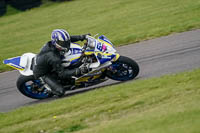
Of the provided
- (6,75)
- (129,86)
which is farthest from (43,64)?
(6,75)

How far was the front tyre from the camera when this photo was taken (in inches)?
321

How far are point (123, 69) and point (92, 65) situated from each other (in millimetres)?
752

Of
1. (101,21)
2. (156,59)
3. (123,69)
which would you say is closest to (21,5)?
(101,21)

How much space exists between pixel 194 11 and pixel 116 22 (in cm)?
364

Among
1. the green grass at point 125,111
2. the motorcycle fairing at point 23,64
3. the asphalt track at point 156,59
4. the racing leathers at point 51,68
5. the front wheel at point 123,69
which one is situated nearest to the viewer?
the green grass at point 125,111

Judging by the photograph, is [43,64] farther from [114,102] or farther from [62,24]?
[62,24]

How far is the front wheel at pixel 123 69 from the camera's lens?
7.79 m

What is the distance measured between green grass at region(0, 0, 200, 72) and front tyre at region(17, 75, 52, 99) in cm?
402

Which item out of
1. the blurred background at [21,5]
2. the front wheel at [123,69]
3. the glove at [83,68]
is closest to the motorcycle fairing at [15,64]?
the glove at [83,68]

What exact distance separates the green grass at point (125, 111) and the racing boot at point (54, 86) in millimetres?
424

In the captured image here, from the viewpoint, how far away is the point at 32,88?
8438mm

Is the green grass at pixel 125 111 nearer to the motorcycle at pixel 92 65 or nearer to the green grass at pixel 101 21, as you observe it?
the motorcycle at pixel 92 65

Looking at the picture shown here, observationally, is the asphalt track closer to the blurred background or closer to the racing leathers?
the racing leathers

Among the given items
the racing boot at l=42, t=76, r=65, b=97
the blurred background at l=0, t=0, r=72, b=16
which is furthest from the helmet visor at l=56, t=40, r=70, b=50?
the blurred background at l=0, t=0, r=72, b=16
